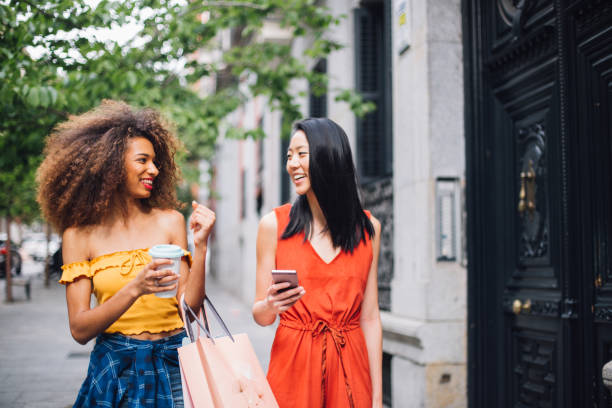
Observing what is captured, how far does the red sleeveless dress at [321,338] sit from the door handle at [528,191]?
2292 mm

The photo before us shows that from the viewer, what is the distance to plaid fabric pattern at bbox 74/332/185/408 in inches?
110

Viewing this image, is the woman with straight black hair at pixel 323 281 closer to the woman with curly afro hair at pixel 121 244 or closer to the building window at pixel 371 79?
the woman with curly afro hair at pixel 121 244

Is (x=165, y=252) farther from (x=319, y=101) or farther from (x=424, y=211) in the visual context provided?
(x=319, y=101)

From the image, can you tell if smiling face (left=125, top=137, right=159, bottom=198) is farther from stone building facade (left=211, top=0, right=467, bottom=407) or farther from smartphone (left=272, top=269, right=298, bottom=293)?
stone building facade (left=211, top=0, right=467, bottom=407)

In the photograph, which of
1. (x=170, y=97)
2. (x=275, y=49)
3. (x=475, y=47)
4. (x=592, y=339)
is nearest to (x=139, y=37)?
(x=170, y=97)

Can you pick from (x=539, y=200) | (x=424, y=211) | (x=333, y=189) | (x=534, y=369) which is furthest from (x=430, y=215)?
(x=333, y=189)

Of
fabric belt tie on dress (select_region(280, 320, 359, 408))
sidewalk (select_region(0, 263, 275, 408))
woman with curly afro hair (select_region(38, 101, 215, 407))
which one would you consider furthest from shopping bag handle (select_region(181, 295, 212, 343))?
sidewalk (select_region(0, 263, 275, 408))

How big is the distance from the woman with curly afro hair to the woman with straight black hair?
41 centimetres

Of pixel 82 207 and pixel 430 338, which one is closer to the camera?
pixel 82 207

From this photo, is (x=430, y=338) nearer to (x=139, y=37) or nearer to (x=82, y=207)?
(x=82, y=207)

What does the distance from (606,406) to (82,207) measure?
3.24 m

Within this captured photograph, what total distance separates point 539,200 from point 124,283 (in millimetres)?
3194

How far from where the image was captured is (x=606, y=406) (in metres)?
3.88

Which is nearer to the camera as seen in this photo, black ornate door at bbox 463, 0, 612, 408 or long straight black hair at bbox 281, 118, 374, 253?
long straight black hair at bbox 281, 118, 374, 253
